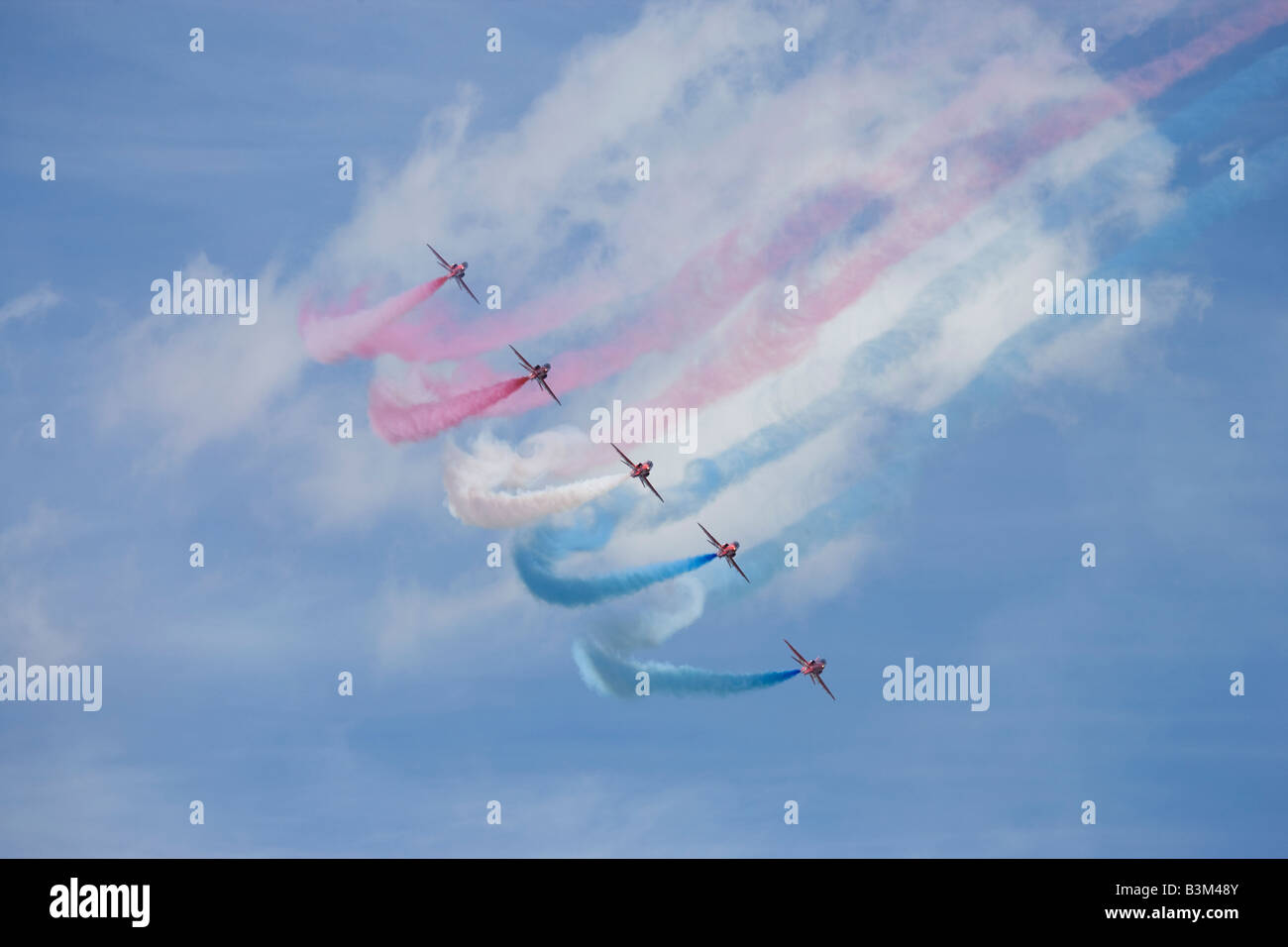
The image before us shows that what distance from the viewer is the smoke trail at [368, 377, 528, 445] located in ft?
370

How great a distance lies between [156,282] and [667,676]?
29770mm

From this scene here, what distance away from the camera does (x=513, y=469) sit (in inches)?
4385

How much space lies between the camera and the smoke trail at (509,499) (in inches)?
4355

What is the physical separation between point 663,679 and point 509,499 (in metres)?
10.4

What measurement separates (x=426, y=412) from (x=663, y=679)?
1618 cm

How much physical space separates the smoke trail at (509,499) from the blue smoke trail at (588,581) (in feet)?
6.58

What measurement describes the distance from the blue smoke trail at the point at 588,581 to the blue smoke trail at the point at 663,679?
2.27m

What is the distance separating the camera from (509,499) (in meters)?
111

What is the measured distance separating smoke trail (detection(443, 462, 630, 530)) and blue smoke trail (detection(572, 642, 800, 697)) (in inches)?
246

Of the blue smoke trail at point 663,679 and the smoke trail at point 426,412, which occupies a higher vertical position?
the smoke trail at point 426,412
